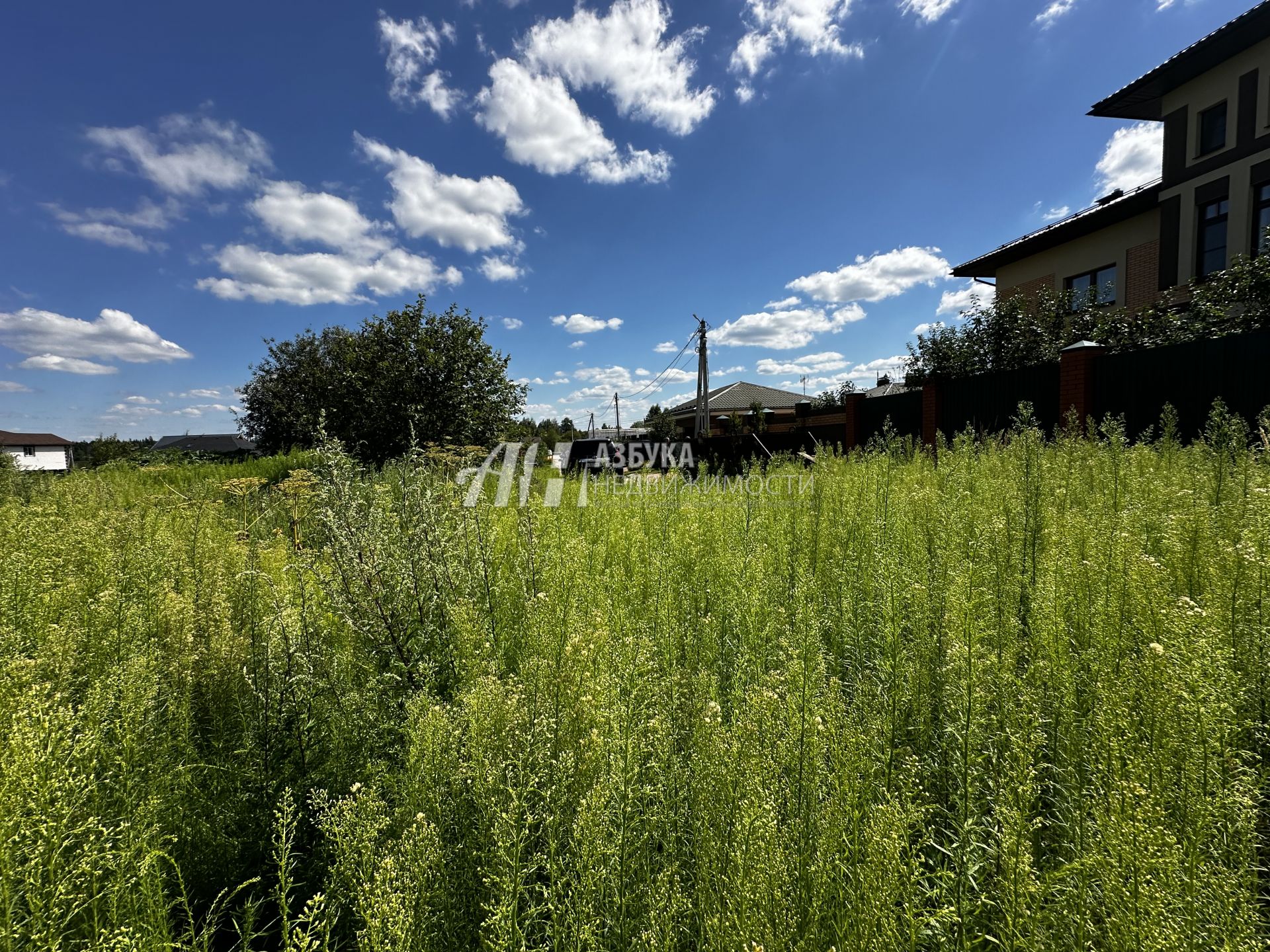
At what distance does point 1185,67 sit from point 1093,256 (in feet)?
16.8

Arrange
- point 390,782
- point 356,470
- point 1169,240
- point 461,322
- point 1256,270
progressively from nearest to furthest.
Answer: point 390,782 < point 356,470 < point 1256,270 < point 461,322 < point 1169,240

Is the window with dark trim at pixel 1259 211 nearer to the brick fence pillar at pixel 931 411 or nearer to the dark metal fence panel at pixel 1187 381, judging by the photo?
the brick fence pillar at pixel 931 411

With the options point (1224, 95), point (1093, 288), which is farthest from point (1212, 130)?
point (1093, 288)

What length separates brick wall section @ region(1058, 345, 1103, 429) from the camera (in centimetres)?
751

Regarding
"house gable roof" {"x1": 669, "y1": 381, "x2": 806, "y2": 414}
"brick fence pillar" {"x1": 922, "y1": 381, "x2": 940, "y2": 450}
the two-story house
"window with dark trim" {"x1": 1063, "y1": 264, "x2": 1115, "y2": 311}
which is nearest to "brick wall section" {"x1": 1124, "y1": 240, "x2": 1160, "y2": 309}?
the two-story house

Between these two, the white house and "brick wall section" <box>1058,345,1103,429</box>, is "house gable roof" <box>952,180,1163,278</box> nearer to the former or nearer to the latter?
"brick wall section" <box>1058,345,1103,429</box>

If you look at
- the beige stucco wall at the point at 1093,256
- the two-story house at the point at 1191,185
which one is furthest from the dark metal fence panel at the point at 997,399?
the beige stucco wall at the point at 1093,256

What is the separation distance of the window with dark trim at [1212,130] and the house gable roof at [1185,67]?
1060mm

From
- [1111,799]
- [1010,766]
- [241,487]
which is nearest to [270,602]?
[1010,766]

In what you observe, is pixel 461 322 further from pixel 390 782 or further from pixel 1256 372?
pixel 1256 372

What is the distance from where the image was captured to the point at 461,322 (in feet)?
36.8

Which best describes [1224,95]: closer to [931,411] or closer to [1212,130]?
[1212,130]

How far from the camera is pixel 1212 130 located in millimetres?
13992

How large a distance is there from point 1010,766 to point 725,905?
694 mm
